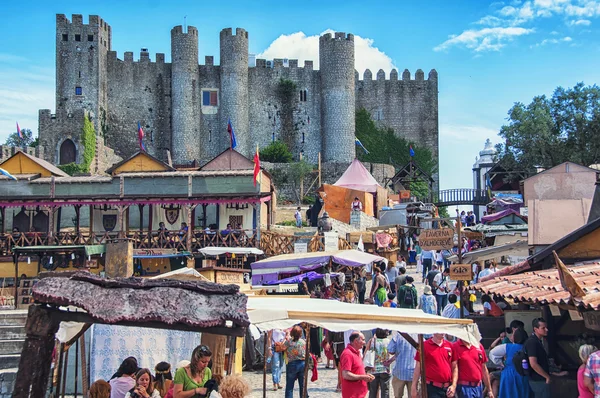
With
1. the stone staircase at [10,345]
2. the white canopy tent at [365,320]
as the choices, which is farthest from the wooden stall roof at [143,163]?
the white canopy tent at [365,320]

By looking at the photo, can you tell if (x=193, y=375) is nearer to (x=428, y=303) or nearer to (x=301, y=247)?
(x=428, y=303)

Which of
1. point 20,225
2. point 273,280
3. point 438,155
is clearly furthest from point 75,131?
point 273,280

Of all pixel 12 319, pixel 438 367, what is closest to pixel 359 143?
pixel 12 319

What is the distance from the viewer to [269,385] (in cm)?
1323

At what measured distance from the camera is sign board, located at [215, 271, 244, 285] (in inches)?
683

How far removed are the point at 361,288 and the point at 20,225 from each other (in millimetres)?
18835

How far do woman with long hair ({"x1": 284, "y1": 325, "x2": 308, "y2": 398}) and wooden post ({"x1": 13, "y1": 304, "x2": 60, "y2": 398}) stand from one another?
450 cm

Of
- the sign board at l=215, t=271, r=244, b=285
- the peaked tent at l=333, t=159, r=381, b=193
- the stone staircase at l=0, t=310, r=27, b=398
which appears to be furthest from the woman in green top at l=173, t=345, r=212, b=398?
the peaked tent at l=333, t=159, r=381, b=193

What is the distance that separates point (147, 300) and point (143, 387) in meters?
1.23

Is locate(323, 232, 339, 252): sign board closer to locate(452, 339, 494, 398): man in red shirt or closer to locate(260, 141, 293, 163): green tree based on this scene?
locate(452, 339, 494, 398): man in red shirt

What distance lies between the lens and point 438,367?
29.1 ft

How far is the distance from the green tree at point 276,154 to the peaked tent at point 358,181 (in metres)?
11.0

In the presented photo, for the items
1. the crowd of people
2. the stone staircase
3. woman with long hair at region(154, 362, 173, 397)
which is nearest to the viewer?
the crowd of people

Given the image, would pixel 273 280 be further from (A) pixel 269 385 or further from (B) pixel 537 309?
(B) pixel 537 309
